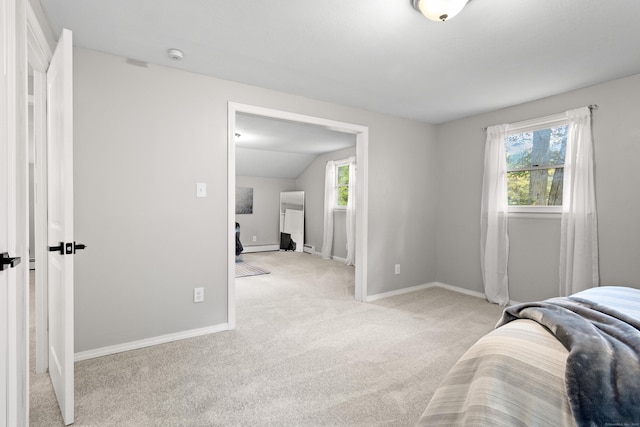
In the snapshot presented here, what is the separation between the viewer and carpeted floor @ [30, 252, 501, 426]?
171cm

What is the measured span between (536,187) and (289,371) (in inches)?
126

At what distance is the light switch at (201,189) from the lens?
2.72 meters

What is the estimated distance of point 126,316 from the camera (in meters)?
2.45

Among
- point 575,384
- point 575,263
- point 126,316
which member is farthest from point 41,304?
point 575,263

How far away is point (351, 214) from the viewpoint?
19.8 ft

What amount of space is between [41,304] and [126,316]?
536 millimetres

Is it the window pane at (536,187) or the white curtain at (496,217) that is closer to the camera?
the window pane at (536,187)

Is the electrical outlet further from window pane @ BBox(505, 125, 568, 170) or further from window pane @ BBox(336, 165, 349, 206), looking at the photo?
window pane @ BBox(336, 165, 349, 206)

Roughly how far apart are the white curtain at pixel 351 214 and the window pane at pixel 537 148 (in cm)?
282

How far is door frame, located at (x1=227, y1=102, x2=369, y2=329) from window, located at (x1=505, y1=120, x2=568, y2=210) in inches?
66.3

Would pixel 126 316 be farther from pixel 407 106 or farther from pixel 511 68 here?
pixel 511 68

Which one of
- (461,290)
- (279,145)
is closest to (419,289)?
(461,290)

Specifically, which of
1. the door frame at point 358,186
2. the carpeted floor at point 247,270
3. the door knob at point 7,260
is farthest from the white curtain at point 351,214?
the door knob at point 7,260

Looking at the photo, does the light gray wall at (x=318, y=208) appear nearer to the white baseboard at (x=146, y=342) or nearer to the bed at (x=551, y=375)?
the white baseboard at (x=146, y=342)
